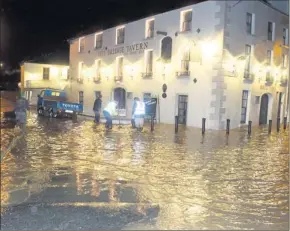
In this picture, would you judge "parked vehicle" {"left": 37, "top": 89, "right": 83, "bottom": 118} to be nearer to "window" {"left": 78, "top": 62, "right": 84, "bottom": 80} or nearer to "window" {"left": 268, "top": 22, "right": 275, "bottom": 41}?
"window" {"left": 78, "top": 62, "right": 84, "bottom": 80}

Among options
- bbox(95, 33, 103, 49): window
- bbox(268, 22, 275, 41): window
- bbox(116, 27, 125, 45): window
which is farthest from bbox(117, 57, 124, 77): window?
bbox(268, 22, 275, 41): window

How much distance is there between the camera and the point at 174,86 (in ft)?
78.3

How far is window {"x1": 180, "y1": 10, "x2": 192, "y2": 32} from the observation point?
23.0m

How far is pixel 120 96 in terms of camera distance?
2981 centimetres

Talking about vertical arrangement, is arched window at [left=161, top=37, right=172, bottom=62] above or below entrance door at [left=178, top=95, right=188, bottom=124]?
above

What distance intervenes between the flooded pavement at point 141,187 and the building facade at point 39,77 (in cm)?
3612

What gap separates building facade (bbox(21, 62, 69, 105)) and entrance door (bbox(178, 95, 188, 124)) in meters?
27.2

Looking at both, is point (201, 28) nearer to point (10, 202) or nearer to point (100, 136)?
point (100, 136)

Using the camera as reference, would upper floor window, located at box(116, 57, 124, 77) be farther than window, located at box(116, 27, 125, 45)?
Yes

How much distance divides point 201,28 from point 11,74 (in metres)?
72.9

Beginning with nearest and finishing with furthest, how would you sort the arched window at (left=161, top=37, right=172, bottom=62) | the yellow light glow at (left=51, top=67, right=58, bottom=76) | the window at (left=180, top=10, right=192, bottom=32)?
1. the window at (left=180, top=10, right=192, bottom=32)
2. the arched window at (left=161, top=37, right=172, bottom=62)
3. the yellow light glow at (left=51, top=67, right=58, bottom=76)

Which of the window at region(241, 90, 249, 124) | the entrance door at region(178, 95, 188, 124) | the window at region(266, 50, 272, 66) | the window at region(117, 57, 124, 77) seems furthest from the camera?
the window at region(117, 57, 124, 77)

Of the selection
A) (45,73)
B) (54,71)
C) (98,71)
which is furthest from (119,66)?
(45,73)

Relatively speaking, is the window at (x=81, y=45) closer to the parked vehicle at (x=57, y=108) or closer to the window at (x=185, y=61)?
the parked vehicle at (x=57, y=108)
